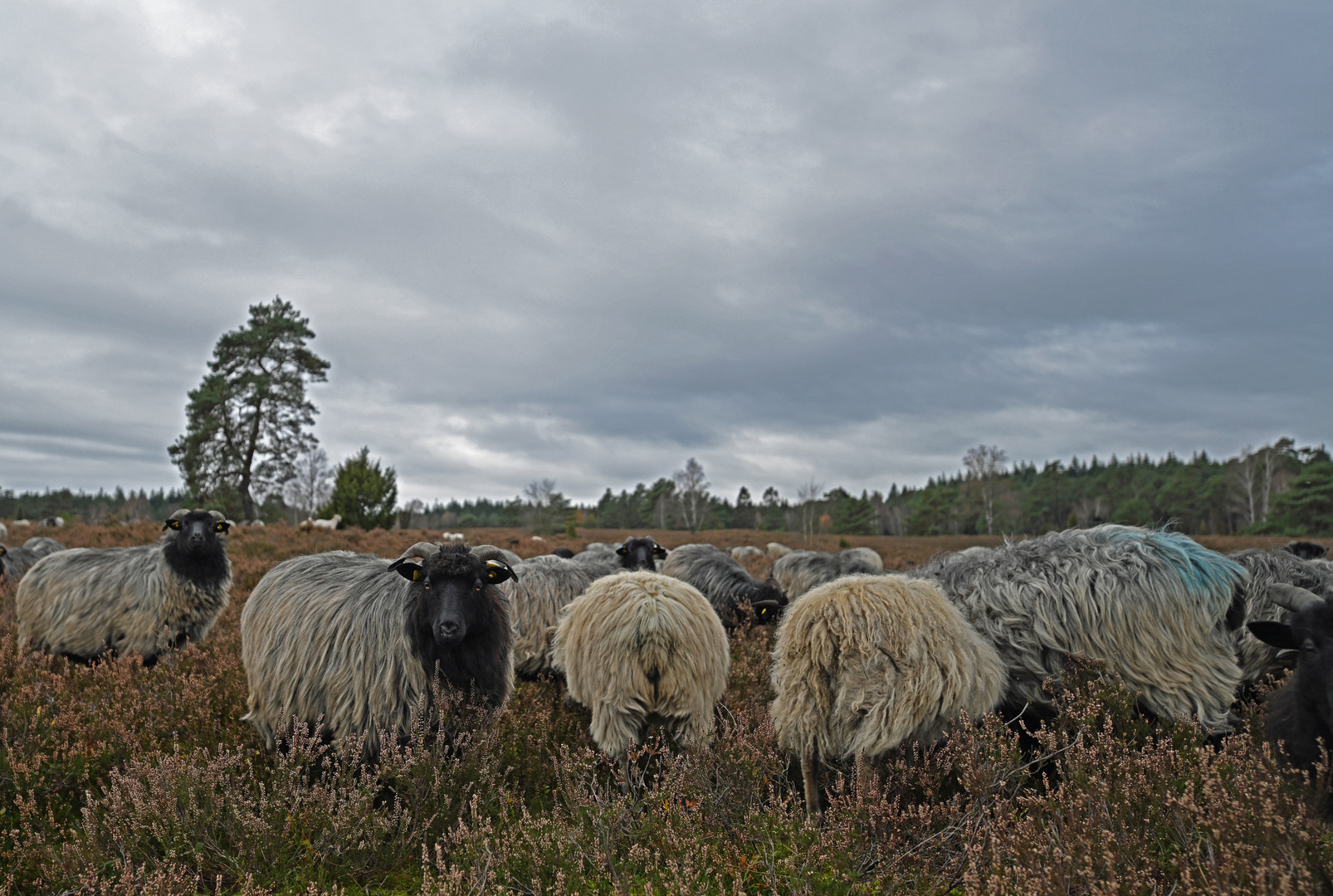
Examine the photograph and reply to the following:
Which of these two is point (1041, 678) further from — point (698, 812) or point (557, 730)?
point (557, 730)

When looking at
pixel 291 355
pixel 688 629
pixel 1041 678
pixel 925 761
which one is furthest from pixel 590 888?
pixel 291 355

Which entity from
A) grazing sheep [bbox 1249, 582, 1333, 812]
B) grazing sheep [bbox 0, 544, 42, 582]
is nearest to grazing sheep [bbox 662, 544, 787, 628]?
grazing sheep [bbox 1249, 582, 1333, 812]

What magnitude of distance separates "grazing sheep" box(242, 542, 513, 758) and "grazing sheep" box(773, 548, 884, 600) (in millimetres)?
8688

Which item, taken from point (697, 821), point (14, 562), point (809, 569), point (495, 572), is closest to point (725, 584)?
point (809, 569)

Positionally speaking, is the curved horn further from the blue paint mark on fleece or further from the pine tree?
the pine tree

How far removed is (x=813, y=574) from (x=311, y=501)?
60.6 meters

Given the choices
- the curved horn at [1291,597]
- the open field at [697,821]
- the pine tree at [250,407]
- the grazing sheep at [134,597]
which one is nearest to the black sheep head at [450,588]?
the open field at [697,821]

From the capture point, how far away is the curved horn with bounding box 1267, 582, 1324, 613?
4031mm

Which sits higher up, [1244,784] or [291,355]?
[291,355]

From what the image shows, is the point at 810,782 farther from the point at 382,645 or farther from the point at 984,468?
the point at 984,468

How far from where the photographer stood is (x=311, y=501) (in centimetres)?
6269

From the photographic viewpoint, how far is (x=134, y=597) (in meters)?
8.42

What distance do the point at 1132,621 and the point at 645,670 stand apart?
3.49 meters

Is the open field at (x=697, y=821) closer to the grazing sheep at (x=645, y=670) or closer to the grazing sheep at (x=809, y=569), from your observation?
the grazing sheep at (x=645, y=670)
